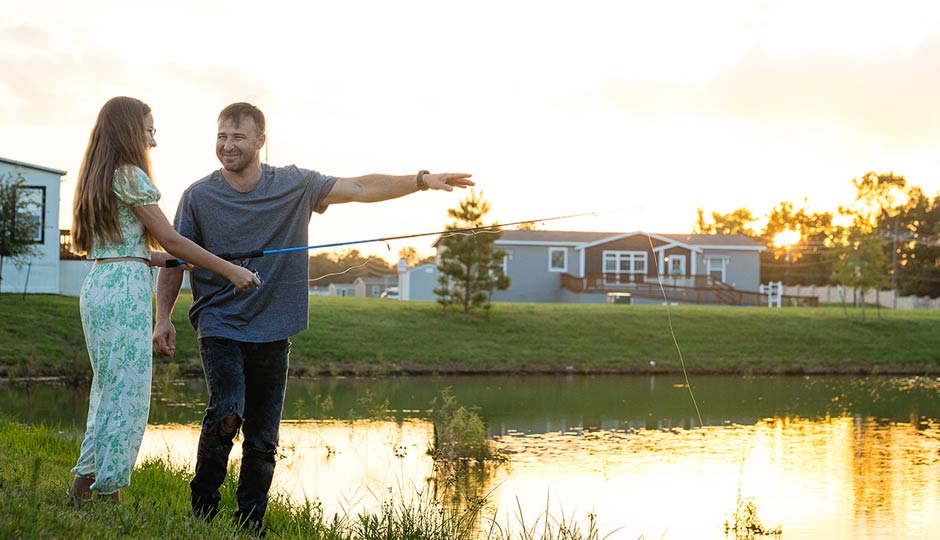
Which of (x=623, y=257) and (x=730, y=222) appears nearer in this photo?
(x=623, y=257)

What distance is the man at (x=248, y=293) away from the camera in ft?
18.1

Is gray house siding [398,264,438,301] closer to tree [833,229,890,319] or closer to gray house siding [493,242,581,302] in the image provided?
gray house siding [493,242,581,302]

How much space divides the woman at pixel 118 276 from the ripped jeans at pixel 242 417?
381 mm

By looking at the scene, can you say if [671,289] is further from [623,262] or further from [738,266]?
[738,266]

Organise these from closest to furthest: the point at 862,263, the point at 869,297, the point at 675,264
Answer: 1. the point at 862,263
2. the point at 675,264
3. the point at 869,297

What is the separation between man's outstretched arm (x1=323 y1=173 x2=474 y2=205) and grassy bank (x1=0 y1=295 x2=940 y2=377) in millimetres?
19214

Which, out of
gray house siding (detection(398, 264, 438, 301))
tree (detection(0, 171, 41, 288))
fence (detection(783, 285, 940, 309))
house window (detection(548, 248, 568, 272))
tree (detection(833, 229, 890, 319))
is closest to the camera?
tree (detection(0, 171, 41, 288))

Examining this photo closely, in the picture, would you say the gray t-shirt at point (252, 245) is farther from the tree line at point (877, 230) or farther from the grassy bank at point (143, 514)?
the tree line at point (877, 230)

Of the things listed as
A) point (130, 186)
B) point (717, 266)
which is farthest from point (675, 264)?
point (130, 186)

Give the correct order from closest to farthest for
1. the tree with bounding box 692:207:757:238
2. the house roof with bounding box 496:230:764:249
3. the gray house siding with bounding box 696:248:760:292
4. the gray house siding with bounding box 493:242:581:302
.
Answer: the gray house siding with bounding box 493:242:581:302 < the house roof with bounding box 496:230:764:249 < the gray house siding with bounding box 696:248:760:292 < the tree with bounding box 692:207:757:238

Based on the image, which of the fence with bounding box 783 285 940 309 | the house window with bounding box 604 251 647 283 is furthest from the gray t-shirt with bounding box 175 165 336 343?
the fence with bounding box 783 285 940 309

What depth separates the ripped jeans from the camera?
17.8 ft

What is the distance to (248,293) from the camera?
558 cm

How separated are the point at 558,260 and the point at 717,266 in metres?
8.05
